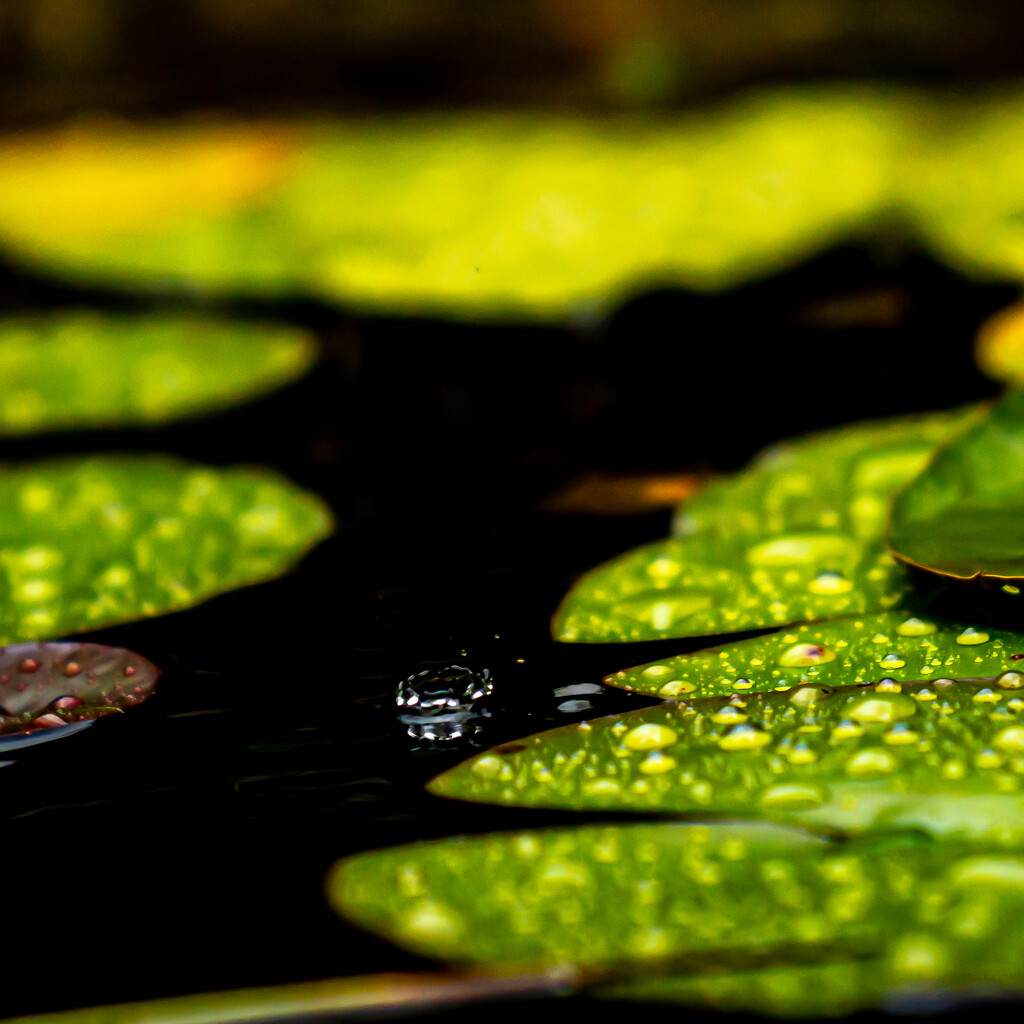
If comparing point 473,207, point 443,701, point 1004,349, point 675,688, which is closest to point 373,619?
point 443,701

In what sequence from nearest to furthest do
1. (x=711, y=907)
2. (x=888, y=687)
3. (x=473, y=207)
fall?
1. (x=711, y=907)
2. (x=888, y=687)
3. (x=473, y=207)

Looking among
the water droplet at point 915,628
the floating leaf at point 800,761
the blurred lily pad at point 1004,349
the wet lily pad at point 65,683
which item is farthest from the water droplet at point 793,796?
the blurred lily pad at point 1004,349

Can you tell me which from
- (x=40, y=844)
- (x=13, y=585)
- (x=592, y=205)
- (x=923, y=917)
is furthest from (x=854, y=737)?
(x=592, y=205)

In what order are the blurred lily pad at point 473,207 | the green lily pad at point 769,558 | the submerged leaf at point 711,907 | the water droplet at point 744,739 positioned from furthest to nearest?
the blurred lily pad at point 473,207 < the green lily pad at point 769,558 < the water droplet at point 744,739 < the submerged leaf at point 711,907

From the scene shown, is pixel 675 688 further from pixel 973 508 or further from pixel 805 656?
pixel 973 508

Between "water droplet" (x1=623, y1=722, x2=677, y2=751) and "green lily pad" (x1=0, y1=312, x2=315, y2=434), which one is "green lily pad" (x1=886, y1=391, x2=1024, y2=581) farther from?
"green lily pad" (x1=0, y1=312, x2=315, y2=434)

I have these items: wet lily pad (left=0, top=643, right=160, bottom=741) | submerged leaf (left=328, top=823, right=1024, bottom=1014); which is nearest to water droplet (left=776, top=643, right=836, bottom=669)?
submerged leaf (left=328, top=823, right=1024, bottom=1014)

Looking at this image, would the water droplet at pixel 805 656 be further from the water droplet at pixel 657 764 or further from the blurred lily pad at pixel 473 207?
the blurred lily pad at pixel 473 207
